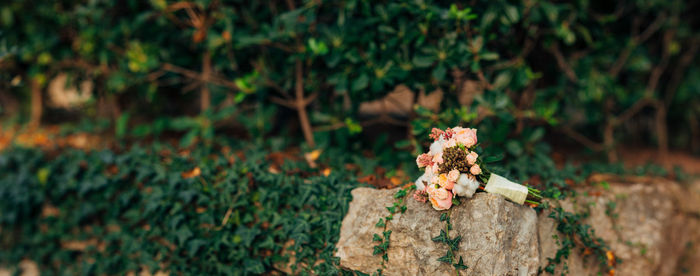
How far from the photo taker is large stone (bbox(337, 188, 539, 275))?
216cm

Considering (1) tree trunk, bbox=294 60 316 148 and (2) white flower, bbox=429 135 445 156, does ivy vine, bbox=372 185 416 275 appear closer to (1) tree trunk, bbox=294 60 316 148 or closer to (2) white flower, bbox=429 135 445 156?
(2) white flower, bbox=429 135 445 156

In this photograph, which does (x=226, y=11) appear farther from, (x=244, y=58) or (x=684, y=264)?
(x=684, y=264)

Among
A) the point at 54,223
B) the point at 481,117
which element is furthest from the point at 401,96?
the point at 54,223

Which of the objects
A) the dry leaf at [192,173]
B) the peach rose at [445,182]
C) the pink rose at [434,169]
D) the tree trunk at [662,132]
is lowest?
the dry leaf at [192,173]

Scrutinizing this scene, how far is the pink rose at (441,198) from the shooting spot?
6.98 ft

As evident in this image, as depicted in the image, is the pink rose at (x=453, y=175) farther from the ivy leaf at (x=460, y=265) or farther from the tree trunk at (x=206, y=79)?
the tree trunk at (x=206, y=79)

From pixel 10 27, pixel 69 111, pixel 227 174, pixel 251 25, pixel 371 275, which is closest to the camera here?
pixel 371 275

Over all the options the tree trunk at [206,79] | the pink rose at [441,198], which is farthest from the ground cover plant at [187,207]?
the tree trunk at [206,79]

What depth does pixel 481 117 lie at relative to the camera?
3.24 m

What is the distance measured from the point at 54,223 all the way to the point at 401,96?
3.16 metres

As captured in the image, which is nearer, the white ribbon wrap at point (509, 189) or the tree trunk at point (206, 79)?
the white ribbon wrap at point (509, 189)

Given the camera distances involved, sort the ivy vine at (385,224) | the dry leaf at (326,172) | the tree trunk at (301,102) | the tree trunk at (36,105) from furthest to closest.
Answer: the tree trunk at (36,105)
the tree trunk at (301,102)
the dry leaf at (326,172)
the ivy vine at (385,224)

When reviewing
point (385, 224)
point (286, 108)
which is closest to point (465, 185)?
point (385, 224)

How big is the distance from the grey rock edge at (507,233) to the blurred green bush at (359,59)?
0.66 meters
